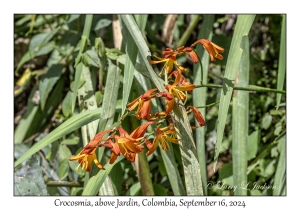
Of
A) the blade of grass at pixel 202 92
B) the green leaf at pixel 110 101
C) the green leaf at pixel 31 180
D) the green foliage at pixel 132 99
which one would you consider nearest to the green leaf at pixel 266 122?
the green foliage at pixel 132 99

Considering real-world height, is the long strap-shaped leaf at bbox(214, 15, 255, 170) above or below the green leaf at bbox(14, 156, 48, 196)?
above

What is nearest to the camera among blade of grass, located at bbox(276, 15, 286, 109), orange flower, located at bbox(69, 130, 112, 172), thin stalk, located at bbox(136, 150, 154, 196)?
orange flower, located at bbox(69, 130, 112, 172)

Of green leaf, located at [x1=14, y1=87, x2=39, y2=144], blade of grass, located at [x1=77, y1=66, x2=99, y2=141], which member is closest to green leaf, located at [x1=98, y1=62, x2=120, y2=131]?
blade of grass, located at [x1=77, y1=66, x2=99, y2=141]

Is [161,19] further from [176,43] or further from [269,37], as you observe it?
[269,37]

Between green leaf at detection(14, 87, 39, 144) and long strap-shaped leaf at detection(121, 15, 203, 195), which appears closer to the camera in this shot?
long strap-shaped leaf at detection(121, 15, 203, 195)

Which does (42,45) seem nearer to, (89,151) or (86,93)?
(86,93)

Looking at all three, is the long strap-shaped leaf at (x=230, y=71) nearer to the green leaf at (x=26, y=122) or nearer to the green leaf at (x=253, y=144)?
the green leaf at (x=253, y=144)

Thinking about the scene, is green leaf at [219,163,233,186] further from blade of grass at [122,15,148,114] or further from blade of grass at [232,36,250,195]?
blade of grass at [122,15,148,114]
